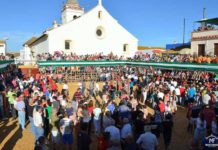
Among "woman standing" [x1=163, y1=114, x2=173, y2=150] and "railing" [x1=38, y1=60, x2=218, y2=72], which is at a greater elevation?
"railing" [x1=38, y1=60, x2=218, y2=72]

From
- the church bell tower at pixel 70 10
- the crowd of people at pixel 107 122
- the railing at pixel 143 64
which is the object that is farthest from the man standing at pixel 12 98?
the church bell tower at pixel 70 10

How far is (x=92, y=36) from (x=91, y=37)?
22cm

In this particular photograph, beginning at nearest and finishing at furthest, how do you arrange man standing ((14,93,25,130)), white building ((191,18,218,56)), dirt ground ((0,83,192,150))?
dirt ground ((0,83,192,150)), man standing ((14,93,25,130)), white building ((191,18,218,56))

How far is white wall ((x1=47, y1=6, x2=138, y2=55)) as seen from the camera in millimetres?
35406

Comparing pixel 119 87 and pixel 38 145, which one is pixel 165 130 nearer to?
pixel 38 145

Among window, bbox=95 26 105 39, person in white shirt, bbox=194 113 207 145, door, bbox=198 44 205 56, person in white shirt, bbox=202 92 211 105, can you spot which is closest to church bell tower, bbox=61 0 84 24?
window, bbox=95 26 105 39

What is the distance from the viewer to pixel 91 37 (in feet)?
122

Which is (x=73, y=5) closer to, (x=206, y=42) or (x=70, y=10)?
(x=70, y=10)

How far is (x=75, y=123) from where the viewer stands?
33.0 feet

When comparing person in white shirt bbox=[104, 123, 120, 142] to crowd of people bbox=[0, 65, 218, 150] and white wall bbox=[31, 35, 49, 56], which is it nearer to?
crowd of people bbox=[0, 65, 218, 150]

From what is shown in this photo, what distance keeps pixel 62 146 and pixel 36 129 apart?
48.2 inches

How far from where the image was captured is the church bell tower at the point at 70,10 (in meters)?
48.3

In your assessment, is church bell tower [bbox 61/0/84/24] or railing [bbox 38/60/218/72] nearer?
railing [bbox 38/60/218/72]

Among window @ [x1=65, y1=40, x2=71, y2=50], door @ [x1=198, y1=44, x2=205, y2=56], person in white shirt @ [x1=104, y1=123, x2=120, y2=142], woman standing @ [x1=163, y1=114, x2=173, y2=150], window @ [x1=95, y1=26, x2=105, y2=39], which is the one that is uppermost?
window @ [x1=95, y1=26, x2=105, y2=39]
